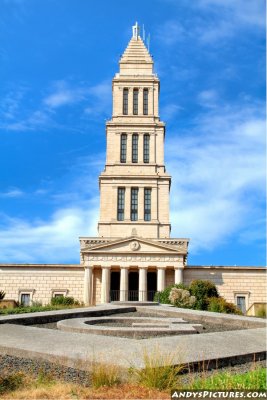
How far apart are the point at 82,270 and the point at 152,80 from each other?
26.1 m

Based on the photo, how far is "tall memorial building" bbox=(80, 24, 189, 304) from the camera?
1821 inches

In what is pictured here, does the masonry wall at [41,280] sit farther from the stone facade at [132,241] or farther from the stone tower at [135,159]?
the stone tower at [135,159]

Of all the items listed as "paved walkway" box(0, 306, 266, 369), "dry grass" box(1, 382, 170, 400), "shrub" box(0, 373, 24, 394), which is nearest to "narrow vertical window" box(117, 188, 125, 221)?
"paved walkway" box(0, 306, 266, 369)

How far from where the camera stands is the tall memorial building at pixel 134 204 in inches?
1821

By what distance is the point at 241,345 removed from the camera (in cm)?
1109

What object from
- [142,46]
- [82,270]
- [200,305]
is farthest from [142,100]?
[200,305]

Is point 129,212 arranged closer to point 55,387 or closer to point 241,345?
point 241,345

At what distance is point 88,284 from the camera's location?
150 ft

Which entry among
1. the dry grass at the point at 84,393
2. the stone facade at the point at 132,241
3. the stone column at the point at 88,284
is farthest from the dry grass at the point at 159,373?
Result: the stone column at the point at 88,284

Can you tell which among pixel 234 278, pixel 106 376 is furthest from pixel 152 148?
pixel 106 376

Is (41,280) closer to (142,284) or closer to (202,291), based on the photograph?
(142,284)

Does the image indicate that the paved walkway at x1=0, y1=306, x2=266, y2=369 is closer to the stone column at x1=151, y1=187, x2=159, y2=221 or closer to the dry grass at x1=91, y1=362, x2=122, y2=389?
the dry grass at x1=91, y1=362, x2=122, y2=389

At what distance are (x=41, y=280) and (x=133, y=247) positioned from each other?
9714 millimetres

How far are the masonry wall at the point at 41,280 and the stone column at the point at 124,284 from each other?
163 inches
